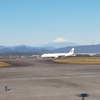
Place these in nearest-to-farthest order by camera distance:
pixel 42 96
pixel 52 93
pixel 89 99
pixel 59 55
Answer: pixel 89 99 → pixel 42 96 → pixel 52 93 → pixel 59 55

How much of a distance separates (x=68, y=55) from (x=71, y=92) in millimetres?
162129

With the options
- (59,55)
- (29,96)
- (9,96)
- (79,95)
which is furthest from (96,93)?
(59,55)

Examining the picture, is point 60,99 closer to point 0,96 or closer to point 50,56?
point 0,96

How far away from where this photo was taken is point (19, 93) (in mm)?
28781

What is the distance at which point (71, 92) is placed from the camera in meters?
29.1

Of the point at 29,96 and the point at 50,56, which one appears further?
the point at 50,56

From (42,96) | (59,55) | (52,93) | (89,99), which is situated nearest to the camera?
(89,99)

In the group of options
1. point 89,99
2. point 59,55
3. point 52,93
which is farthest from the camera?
point 59,55

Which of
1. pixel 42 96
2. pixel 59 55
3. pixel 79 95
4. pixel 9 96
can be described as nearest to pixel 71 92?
pixel 79 95

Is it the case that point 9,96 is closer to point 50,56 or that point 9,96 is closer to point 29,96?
point 29,96

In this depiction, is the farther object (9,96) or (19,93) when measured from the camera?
(19,93)

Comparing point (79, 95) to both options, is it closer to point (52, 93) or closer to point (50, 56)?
point (52, 93)

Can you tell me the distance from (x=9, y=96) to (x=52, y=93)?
449 centimetres

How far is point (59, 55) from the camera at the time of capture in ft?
604
